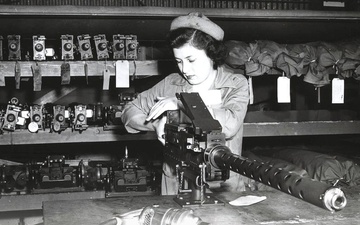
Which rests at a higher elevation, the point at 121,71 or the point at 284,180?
the point at 121,71

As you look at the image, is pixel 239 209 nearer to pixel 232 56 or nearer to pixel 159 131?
pixel 159 131

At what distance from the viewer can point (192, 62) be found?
2428mm

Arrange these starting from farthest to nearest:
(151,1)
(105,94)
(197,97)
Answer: (105,94) < (151,1) < (197,97)

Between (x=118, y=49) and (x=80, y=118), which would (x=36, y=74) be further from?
(x=118, y=49)

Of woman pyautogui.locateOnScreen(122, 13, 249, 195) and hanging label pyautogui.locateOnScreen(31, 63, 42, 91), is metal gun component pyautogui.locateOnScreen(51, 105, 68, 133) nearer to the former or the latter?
Result: hanging label pyautogui.locateOnScreen(31, 63, 42, 91)

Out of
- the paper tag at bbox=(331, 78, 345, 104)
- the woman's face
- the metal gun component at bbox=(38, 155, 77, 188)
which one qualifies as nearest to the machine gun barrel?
the woman's face

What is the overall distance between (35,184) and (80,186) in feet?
1.11

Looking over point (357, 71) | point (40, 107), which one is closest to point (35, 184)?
point (40, 107)

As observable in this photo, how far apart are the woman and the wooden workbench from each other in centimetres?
35

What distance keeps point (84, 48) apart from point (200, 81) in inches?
48.4

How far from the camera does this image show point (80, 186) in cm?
363

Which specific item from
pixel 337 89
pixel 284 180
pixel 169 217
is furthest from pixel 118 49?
pixel 284 180

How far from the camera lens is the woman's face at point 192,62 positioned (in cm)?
240

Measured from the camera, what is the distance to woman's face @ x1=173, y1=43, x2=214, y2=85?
2402 millimetres
